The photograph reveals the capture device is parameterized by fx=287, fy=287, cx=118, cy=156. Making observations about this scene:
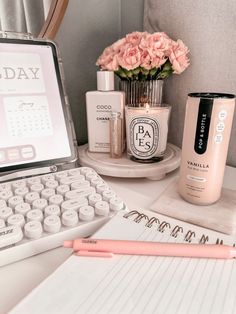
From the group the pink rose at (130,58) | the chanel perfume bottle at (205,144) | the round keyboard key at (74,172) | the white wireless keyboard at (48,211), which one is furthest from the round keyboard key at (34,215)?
the pink rose at (130,58)

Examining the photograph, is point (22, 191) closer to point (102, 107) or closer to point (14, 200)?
point (14, 200)

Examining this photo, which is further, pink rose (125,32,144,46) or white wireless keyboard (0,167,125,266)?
pink rose (125,32,144,46)

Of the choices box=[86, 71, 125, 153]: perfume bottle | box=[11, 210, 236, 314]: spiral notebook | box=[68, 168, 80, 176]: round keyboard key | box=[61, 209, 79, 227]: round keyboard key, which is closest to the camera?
box=[11, 210, 236, 314]: spiral notebook

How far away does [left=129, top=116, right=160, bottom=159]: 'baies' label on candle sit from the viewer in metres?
0.49

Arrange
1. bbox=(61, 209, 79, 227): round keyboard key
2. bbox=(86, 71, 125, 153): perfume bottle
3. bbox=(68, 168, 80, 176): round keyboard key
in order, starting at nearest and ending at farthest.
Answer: bbox=(61, 209, 79, 227): round keyboard key
bbox=(68, 168, 80, 176): round keyboard key
bbox=(86, 71, 125, 153): perfume bottle

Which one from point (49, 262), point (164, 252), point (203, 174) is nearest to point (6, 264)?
point (49, 262)

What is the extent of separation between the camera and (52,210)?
342 millimetres

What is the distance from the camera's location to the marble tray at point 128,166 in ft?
1.60

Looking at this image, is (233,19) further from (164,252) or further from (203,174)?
(164,252)

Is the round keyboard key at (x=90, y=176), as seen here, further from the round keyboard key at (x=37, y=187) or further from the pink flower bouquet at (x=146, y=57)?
the pink flower bouquet at (x=146, y=57)

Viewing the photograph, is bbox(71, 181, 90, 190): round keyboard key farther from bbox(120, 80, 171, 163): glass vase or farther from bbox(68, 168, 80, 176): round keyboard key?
bbox(120, 80, 171, 163): glass vase

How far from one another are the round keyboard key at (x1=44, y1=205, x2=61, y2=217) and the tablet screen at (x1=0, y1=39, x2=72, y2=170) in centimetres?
12

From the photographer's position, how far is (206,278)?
0.26 metres

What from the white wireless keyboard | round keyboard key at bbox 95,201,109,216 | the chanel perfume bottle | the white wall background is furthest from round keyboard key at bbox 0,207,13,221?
the white wall background
